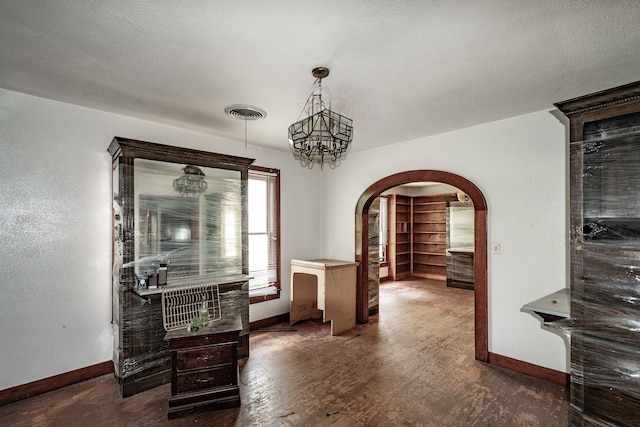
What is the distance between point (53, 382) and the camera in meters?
2.68

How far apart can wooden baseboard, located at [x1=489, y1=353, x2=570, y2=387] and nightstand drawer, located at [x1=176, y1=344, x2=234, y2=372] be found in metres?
2.72

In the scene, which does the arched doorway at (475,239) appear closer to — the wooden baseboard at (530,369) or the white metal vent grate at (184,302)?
the wooden baseboard at (530,369)

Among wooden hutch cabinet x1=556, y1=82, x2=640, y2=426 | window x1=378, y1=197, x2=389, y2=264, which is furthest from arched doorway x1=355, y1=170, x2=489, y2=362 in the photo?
window x1=378, y1=197, x2=389, y2=264

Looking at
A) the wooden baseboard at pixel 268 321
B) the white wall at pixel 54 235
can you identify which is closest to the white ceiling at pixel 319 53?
the white wall at pixel 54 235

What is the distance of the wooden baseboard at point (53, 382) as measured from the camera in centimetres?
249

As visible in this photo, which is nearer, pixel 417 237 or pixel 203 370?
pixel 203 370

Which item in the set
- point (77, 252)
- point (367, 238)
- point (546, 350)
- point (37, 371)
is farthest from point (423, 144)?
point (37, 371)

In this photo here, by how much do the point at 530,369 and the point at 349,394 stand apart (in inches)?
73.3

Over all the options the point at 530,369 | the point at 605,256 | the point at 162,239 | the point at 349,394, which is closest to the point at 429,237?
the point at 530,369

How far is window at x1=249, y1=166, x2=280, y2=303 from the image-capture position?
4230 mm

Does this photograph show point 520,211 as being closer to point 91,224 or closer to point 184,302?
point 184,302

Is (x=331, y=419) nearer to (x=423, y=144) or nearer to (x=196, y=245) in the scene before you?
(x=196, y=245)

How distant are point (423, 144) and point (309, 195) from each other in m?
1.94

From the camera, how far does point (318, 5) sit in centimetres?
149
